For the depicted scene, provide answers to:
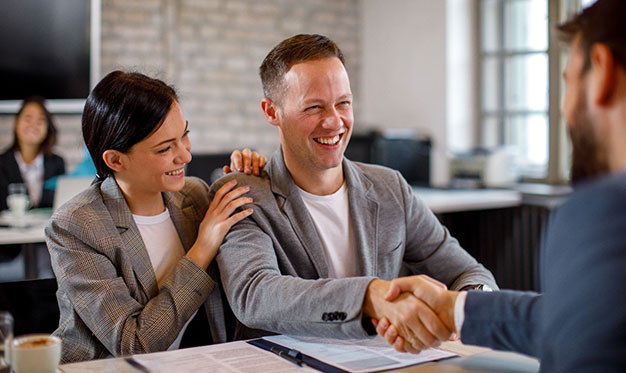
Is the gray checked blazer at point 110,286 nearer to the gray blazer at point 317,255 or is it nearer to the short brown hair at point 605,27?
the gray blazer at point 317,255

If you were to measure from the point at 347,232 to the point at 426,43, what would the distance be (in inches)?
150

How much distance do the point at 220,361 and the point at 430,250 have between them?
0.82 metres

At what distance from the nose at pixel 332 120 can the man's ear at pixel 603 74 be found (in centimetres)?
95

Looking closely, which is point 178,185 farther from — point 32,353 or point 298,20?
point 298,20

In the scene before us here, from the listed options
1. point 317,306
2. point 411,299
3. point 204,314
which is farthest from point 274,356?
point 204,314

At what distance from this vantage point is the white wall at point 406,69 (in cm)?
525

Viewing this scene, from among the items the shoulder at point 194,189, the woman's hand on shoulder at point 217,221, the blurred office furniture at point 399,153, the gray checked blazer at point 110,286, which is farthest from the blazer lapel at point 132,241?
the blurred office furniture at point 399,153

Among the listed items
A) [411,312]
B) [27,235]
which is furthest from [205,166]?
[411,312]

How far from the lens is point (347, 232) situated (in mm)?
1877

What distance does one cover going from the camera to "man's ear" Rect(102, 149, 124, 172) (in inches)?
67.3

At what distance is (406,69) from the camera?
5594 mm

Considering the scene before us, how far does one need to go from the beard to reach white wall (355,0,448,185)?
4.31 metres

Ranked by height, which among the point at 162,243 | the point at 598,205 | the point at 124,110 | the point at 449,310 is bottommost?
the point at 449,310

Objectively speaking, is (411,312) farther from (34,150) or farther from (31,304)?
(34,150)
